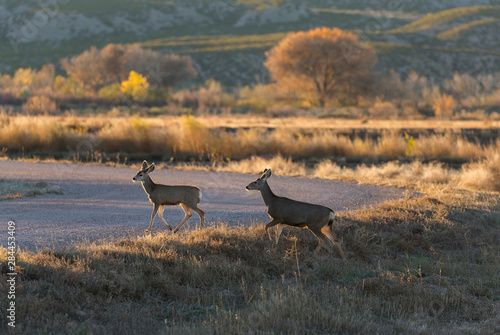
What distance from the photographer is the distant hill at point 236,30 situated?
93.4 m

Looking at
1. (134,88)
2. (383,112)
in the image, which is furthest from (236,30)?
(383,112)

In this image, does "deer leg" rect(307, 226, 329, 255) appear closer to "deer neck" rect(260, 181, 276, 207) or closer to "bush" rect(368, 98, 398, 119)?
"deer neck" rect(260, 181, 276, 207)

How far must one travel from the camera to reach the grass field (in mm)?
7035

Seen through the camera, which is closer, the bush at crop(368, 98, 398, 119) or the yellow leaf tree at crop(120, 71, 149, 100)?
the bush at crop(368, 98, 398, 119)

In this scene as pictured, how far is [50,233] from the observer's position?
33.3 ft

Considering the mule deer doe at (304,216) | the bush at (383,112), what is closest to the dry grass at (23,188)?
the mule deer doe at (304,216)

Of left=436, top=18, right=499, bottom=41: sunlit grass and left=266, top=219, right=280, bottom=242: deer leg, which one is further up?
left=436, top=18, right=499, bottom=41: sunlit grass

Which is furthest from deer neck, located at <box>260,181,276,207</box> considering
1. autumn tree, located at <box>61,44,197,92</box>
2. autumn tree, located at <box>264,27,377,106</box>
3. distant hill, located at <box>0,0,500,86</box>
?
distant hill, located at <box>0,0,500,86</box>

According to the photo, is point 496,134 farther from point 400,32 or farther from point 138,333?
point 400,32

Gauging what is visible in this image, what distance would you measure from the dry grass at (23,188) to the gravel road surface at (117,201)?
26 cm

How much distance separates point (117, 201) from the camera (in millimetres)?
13859

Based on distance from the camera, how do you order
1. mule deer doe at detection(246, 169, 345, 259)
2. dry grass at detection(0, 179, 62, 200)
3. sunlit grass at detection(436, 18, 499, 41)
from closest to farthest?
mule deer doe at detection(246, 169, 345, 259) → dry grass at detection(0, 179, 62, 200) → sunlit grass at detection(436, 18, 499, 41)

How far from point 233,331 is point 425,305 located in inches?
109

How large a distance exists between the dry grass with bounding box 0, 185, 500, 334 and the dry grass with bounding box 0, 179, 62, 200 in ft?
17.7
